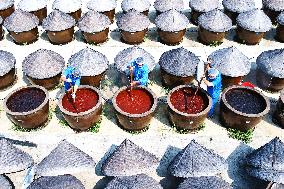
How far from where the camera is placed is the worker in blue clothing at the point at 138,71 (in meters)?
11.2

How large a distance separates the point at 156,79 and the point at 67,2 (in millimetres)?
5549

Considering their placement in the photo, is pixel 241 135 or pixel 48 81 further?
pixel 48 81

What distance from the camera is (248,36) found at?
14.4 metres

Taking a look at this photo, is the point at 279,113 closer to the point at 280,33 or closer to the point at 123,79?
the point at 280,33

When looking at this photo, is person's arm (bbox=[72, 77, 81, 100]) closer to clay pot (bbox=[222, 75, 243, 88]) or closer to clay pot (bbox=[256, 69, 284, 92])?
clay pot (bbox=[222, 75, 243, 88])

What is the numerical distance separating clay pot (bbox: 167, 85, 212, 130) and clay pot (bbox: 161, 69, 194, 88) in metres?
0.68

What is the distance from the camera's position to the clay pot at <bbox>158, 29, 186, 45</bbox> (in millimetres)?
14243

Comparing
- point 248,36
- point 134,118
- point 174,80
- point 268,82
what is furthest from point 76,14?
point 268,82

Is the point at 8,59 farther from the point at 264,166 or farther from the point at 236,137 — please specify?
the point at 264,166

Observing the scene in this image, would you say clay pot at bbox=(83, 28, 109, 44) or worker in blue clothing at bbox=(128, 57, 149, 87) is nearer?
worker in blue clothing at bbox=(128, 57, 149, 87)

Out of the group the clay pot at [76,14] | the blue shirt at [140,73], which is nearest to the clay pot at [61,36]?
the clay pot at [76,14]

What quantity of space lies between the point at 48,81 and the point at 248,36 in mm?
8009

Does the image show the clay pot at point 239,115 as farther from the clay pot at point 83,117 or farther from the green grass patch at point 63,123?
the green grass patch at point 63,123

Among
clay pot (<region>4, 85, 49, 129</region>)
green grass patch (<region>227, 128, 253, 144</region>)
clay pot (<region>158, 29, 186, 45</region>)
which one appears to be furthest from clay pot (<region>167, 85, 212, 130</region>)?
clay pot (<region>4, 85, 49, 129</region>)
